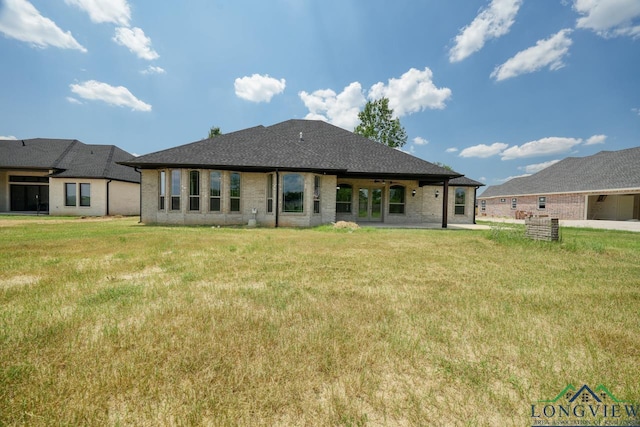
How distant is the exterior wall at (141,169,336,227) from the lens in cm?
1492

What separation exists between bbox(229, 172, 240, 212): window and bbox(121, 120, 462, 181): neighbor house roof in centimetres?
92

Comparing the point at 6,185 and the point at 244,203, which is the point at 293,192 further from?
the point at 6,185

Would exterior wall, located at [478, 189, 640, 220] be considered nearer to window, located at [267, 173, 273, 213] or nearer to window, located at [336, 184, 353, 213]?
window, located at [336, 184, 353, 213]

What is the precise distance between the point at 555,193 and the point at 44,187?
54.5m

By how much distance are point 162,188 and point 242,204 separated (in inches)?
189

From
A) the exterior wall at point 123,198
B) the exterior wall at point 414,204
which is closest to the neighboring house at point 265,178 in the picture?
the exterior wall at point 414,204

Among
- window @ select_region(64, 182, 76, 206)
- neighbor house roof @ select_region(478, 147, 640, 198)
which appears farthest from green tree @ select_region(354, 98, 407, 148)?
window @ select_region(64, 182, 76, 206)

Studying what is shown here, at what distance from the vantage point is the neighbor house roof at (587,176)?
937 inches

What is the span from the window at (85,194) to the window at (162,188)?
1037 cm

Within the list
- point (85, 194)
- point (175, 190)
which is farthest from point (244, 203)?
point (85, 194)

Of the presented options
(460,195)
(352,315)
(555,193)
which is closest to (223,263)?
(352,315)

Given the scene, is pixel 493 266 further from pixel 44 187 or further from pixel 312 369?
pixel 44 187

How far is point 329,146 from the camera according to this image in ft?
61.8

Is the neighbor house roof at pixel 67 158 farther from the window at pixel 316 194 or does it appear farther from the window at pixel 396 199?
the window at pixel 396 199
